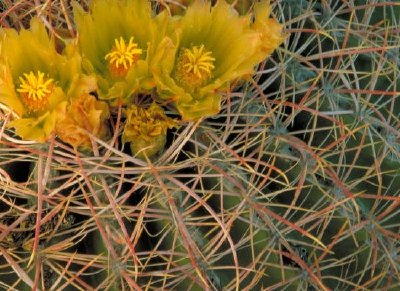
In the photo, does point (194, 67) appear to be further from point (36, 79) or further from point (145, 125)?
point (36, 79)

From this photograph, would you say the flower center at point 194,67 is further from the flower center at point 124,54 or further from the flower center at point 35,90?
the flower center at point 35,90

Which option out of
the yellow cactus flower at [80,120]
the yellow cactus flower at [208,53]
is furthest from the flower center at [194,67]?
the yellow cactus flower at [80,120]

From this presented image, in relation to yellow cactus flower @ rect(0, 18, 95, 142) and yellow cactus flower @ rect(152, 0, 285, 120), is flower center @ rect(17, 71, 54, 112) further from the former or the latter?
yellow cactus flower @ rect(152, 0, 285, 120)

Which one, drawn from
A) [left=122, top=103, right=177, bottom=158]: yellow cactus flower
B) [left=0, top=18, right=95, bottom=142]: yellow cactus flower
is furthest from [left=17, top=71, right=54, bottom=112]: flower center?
[left=122, top=103, right=177, bottom=158]: yellow cactus flower

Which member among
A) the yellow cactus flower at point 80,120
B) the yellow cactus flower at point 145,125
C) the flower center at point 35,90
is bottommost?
the yellow cactus flower at point 145,125

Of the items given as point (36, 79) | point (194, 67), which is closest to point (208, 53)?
point (194, 67)
